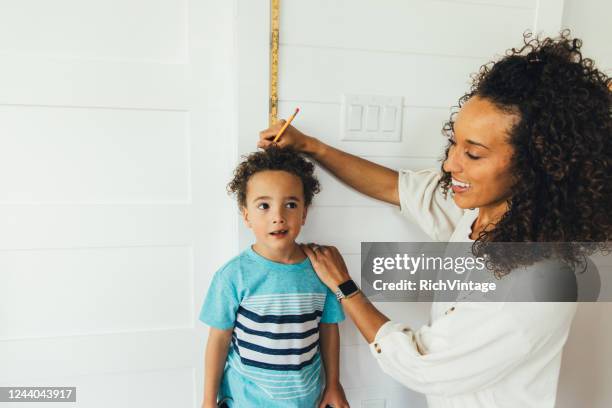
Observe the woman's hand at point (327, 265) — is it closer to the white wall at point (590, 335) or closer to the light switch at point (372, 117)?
the light switch at point (372, 117)

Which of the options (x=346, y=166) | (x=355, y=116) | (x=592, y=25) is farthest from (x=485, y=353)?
(x=592, y=25)

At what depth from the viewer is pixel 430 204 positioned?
1.06 m

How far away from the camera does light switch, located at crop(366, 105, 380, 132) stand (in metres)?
1.08

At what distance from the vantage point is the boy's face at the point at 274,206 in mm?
892

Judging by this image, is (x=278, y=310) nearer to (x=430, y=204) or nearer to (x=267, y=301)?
(x=267, y=301)

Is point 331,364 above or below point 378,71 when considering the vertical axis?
below

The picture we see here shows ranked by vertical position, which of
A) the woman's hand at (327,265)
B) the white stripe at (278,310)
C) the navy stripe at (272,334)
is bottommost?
the navy stripe at (272,334)

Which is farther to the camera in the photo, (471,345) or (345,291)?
(345,291)

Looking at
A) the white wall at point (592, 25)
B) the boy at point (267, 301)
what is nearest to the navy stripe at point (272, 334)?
the boy at point (267, 301)

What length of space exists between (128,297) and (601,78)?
4.09 ft

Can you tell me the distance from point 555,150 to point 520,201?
111 mm

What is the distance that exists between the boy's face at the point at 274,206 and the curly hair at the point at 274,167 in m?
0.01

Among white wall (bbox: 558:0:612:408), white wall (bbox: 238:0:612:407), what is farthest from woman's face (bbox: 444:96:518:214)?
white wall (bbox: 558:0:612:408)

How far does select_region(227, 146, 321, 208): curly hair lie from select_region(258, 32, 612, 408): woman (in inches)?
12.5
